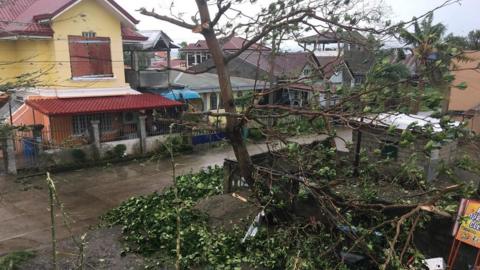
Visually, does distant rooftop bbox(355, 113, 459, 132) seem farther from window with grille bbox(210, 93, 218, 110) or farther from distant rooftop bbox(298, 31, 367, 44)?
window with grille bbox(210, 93, 218, 110)

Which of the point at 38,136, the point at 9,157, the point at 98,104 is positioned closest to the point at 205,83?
the point at 98,104

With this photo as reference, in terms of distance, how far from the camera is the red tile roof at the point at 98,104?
14109 mm

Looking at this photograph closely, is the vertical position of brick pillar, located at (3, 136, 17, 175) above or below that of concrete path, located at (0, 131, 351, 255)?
above

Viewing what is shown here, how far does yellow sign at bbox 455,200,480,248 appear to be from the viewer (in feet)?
16.4

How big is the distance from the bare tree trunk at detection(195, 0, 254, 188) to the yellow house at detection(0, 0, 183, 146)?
9073mm

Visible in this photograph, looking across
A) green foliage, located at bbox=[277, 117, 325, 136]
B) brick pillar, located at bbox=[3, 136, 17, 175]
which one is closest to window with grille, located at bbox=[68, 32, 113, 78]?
brick pillar, located at bbox=[3, 136, 17, 175]

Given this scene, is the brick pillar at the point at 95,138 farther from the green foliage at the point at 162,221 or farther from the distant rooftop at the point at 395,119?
the distant rooftop at the point at 395,119

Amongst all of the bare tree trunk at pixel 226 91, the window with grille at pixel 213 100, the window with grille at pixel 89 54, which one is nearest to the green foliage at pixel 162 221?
the bare tree trunk at pixel 226 91

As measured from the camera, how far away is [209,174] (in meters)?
10.6

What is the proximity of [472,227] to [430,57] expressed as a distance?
2399 millimetres

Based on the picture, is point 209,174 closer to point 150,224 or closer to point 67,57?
point 150,224

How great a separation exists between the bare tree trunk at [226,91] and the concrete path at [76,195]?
1.45 m

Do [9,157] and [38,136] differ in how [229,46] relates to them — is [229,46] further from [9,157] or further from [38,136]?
[9,157]

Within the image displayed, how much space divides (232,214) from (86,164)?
8.99m
